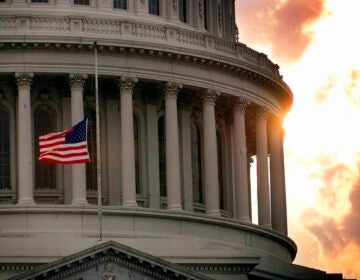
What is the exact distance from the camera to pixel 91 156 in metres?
99.2

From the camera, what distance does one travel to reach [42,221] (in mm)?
95438

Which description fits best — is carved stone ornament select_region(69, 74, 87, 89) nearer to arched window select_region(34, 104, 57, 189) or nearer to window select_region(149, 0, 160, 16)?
arched window select_region(34, 104, 57, 189)

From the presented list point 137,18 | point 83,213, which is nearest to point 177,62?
point 137,18

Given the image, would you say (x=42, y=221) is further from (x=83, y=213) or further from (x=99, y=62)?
(x=99, y=62)

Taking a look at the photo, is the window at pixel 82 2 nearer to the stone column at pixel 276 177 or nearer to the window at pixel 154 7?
the window at pixel 154 7

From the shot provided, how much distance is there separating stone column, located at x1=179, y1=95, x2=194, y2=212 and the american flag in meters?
10.7

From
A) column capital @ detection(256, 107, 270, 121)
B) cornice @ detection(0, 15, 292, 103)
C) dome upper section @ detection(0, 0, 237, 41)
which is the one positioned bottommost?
column capital @ detection(256, 107, 270, 121)

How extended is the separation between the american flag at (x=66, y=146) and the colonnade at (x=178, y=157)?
4717 mm

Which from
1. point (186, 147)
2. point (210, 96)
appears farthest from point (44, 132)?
point (210, 96)

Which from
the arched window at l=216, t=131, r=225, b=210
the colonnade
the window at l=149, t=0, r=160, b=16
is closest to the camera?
the colonnade

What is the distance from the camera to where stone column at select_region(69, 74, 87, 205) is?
3809 inches

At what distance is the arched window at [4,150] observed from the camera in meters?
98.4

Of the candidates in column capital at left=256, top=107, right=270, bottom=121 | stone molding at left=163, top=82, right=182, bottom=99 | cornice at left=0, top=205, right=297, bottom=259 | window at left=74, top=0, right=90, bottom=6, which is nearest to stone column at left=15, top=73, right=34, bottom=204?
cornice at left=0, top=205, right=297, bottom=259

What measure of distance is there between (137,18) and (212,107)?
5516mm
